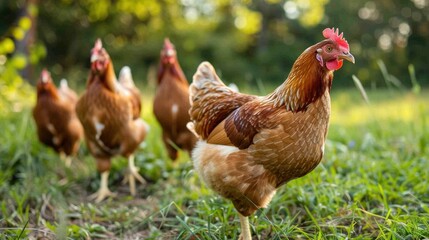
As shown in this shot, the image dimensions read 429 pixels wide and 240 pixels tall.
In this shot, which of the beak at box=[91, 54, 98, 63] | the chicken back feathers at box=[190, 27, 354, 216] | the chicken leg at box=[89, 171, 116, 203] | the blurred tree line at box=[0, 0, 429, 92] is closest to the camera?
the chicken back feathers at box=[190, 27, 354, 216]

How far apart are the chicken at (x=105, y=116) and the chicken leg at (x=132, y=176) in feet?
0.04

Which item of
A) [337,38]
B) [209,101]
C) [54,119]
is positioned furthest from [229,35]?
[337,38]

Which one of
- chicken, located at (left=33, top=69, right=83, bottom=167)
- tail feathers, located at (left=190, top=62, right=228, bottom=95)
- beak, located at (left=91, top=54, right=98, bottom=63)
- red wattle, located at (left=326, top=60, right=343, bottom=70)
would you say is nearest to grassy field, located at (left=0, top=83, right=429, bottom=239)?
chicken, located at (left=33, top=69, right=83, bottom=167)

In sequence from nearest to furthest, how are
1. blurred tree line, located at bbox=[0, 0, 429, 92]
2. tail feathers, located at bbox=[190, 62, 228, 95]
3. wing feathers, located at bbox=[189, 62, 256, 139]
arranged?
wing feathers, located at bbox=[189, 62, 256, 139] < tail feathers, located at bbox=[190, 62, 228, 95] < blurred tree line, located at bbox=[0, 0, 429, 92]

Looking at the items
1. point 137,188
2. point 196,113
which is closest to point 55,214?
point 137,188

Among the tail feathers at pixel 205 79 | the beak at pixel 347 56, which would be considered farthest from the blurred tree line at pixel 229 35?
the beak at pixel 347 56

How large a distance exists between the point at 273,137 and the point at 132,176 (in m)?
2.40

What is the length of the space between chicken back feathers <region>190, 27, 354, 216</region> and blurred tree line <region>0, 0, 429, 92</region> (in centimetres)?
1268

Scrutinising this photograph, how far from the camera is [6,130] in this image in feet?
18.5

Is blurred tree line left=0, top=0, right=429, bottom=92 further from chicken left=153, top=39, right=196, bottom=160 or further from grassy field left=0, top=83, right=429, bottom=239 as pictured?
chicken left=153, top=39, right=196, bottom=160

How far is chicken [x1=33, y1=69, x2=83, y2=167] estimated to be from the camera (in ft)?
16.5

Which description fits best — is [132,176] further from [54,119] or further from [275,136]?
[275,136]

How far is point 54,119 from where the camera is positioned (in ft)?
16.6

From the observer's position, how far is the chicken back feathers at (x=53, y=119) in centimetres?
503
